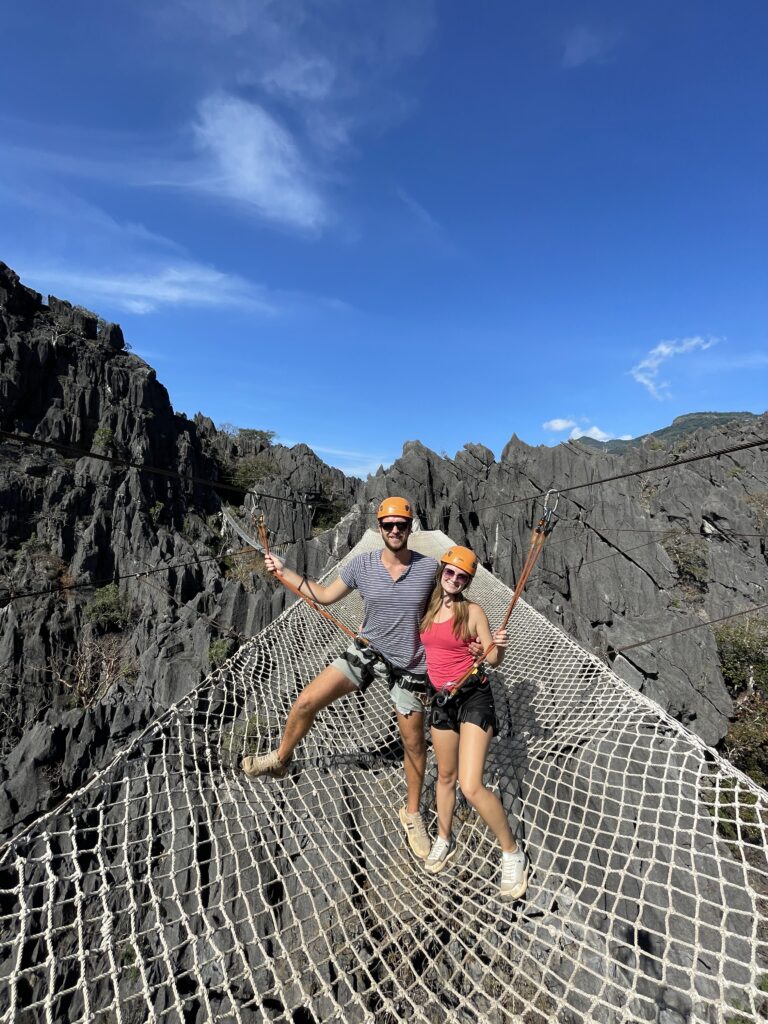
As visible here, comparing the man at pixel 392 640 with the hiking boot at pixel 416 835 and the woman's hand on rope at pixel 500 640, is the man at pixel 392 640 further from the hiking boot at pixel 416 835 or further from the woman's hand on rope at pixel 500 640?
the woman's hand on rope at pixel 500 640

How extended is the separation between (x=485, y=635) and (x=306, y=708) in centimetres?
81

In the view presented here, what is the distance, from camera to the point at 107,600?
A: 15.2 m

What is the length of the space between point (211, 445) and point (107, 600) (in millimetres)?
16633

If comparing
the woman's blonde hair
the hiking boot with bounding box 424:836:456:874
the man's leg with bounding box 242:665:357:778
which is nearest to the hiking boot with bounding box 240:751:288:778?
the man's leg with bounding box 242:665:357:778

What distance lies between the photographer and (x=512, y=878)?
178 cm

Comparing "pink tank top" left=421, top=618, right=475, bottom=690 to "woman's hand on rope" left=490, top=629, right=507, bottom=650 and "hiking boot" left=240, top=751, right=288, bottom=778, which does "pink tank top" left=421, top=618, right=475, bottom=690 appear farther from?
"hiking boot" left=240, top=751, right=288, bottom=778

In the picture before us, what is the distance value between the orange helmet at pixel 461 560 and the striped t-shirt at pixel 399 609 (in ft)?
0.28

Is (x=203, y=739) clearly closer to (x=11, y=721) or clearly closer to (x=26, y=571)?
(x=11, y=721)

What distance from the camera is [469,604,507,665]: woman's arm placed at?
1806mm

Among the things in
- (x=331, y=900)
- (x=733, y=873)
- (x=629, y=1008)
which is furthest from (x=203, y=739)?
(x=733, y=873)

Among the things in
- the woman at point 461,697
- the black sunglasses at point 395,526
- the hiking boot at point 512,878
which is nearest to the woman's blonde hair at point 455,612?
the woman at point 461,697

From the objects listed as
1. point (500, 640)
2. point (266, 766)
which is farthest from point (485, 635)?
point (266, 766)

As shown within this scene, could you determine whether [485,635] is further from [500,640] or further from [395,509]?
[395,509]

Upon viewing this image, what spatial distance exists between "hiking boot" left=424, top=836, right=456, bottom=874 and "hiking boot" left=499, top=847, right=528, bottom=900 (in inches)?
10.4
